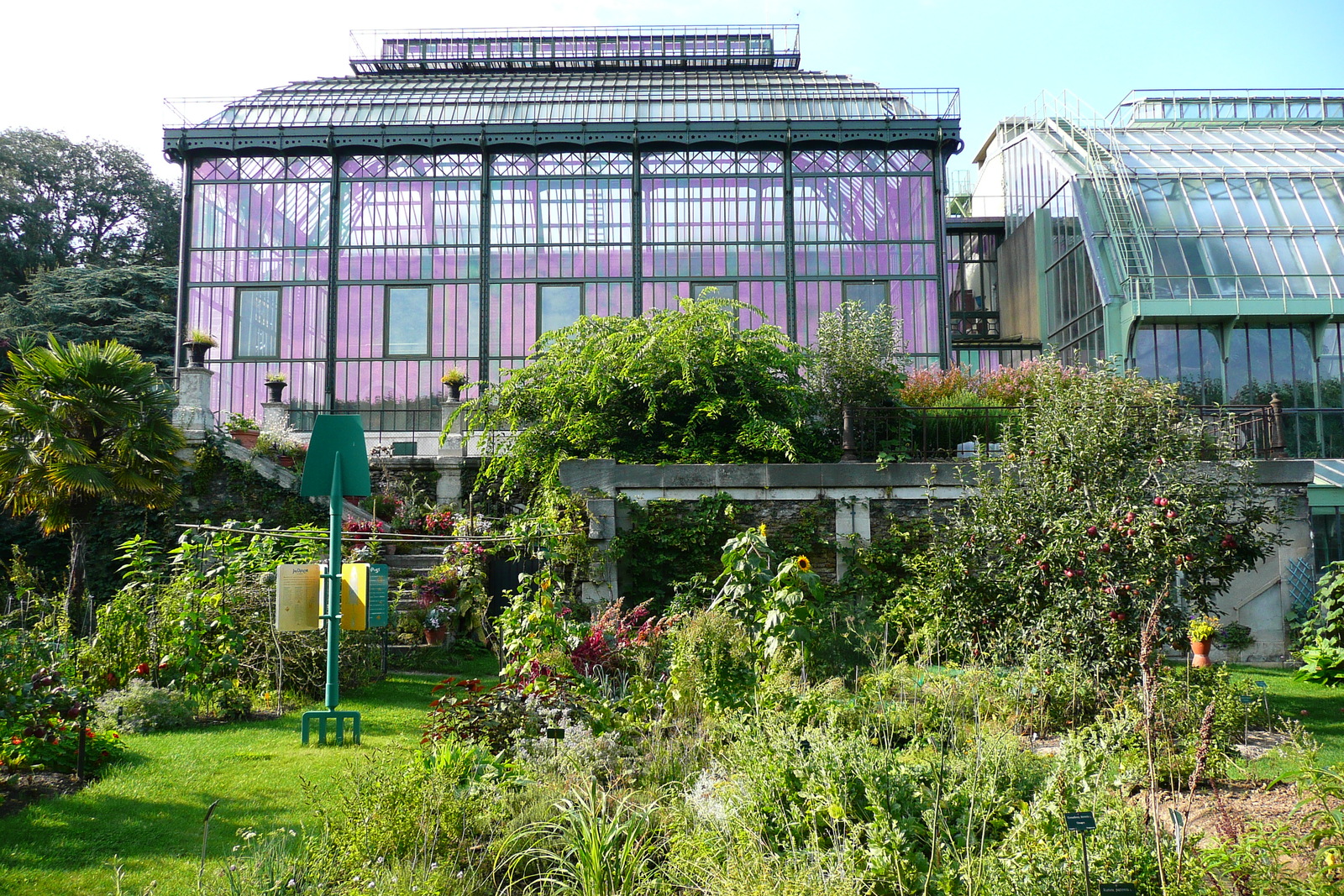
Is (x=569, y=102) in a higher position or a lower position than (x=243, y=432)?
higher

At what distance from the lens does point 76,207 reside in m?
30.9

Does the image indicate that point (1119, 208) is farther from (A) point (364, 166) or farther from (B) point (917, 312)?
(A) point (364, 166)

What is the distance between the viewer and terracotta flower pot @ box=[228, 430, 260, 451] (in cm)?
1520

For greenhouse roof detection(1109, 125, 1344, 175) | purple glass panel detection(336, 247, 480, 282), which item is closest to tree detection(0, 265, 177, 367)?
purple glass panel detection(336, 247, 480, 282)

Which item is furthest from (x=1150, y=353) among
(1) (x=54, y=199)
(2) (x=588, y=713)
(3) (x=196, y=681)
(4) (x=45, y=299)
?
(1) (x=54, y=199)

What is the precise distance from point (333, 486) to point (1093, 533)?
5726 millimetres

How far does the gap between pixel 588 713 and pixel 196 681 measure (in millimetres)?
3782

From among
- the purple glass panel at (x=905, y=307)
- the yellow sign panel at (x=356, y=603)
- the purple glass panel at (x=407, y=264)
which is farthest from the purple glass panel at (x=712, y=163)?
the yellow sign panel at (x=356, y=603)

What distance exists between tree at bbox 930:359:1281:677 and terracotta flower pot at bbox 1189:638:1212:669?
97 centimetres

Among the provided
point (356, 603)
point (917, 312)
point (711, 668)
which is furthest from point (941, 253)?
point (356, 603)

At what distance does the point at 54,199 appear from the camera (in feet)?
101

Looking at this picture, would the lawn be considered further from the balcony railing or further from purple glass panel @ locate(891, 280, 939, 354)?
purple glass panel @ locate(891, 280, 939, 354)

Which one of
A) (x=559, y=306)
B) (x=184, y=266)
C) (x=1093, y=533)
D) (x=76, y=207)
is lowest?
(x=1093, y=533)

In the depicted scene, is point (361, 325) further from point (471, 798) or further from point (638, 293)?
point (471, 798)
